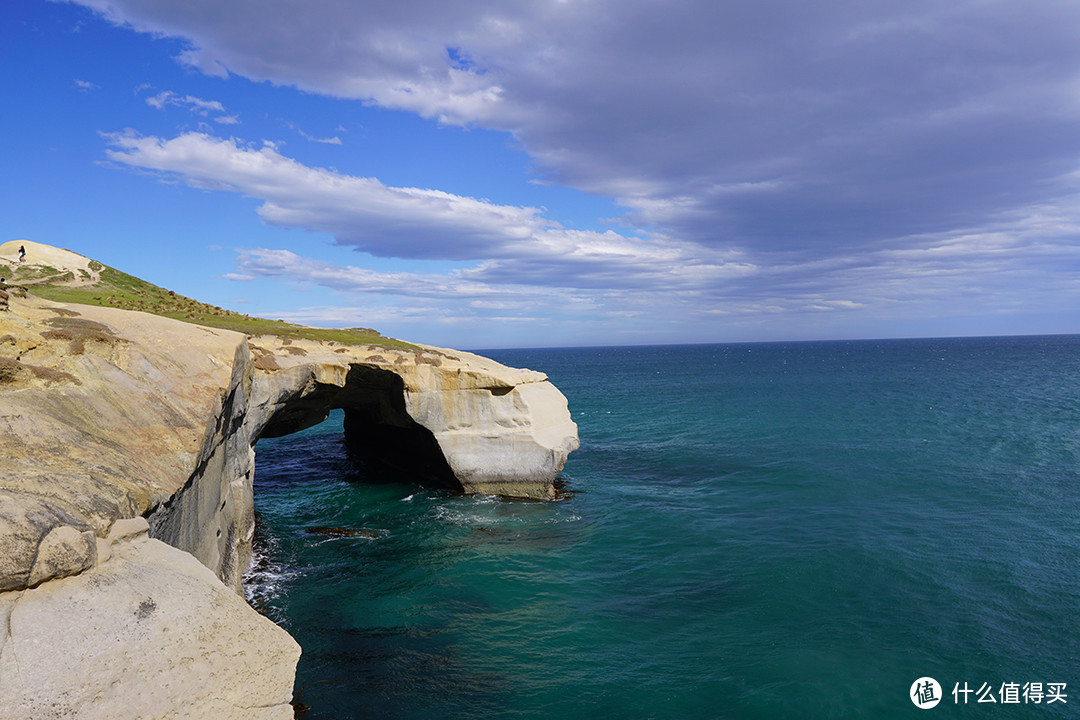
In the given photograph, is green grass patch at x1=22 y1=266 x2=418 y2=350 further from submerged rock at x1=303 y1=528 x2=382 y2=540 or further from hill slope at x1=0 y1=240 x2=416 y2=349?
submerged rock at x1=303 y1=528 x2=382 y2=540

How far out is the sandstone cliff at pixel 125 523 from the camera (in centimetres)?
426

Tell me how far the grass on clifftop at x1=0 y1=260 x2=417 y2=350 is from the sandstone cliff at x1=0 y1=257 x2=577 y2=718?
701cm

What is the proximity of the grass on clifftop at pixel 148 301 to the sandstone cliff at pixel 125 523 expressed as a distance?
7.01 meters

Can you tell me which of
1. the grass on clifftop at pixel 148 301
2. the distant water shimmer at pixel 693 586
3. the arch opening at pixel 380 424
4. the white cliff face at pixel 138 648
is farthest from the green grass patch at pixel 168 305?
the white cliff face at pixel 138 648

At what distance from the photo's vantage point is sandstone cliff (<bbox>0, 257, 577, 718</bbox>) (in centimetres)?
426

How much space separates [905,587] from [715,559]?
482cm

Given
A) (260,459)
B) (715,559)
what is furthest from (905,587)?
(260,459)

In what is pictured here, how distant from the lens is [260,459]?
3356 cm

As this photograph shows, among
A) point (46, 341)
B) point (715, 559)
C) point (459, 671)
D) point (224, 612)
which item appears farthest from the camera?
point (715, 559)

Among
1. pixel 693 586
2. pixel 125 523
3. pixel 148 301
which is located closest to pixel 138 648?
pixel 125 523

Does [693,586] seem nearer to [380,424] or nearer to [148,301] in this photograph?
[380,424]

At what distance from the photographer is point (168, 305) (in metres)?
24.4

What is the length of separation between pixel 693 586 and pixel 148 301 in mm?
22829

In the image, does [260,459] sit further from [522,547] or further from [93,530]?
[93,530]
